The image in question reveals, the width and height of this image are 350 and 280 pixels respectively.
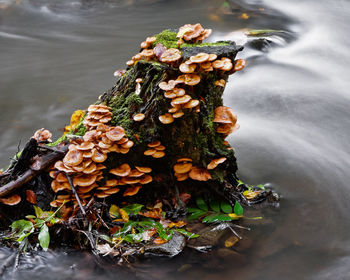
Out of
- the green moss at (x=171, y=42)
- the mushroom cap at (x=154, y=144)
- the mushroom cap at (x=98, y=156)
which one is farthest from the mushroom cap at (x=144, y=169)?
the green moss at (x=171, y=42)

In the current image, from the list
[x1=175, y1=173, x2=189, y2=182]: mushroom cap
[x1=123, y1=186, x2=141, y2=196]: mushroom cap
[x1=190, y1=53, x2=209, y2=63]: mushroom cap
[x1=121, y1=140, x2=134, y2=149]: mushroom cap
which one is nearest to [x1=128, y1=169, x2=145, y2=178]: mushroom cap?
[x1=123, y1=186, x2=141, y2=196]: mushroom cap

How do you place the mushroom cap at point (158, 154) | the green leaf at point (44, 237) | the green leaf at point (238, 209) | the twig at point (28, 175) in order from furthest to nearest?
the green leaf at point (238, 209)
the mushroom cap at point (158, 154)
the twig at point (28, 175)
the green leaf at point (44, 237)

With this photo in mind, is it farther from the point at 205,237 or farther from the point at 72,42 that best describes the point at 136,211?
the point at 72,42

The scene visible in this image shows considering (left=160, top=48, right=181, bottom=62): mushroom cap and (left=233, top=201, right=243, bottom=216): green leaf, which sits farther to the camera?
(left=233, top=201, right=243, bottom=216): green leaf

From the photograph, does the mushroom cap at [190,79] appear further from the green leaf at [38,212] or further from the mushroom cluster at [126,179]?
the green leaf at [38,212]

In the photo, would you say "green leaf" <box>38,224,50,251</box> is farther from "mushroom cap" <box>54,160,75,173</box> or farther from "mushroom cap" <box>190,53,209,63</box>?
"mushroom cap" <box>190,53,209,63</box>

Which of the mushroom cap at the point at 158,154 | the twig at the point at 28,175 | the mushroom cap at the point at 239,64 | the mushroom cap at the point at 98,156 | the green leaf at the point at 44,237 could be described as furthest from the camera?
the mushroom cap at the point at 239,64

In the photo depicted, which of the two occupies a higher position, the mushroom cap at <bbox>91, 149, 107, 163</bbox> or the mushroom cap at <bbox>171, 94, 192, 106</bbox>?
the mushroom cap at <bbox>171, 94, 192, 106</bbox>

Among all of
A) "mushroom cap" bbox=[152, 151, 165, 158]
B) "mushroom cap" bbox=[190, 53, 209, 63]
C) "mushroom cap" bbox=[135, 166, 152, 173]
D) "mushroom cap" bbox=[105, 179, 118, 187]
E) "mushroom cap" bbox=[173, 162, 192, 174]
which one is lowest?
"mushroom cap" bbox=[105, 179, 118, 187]
